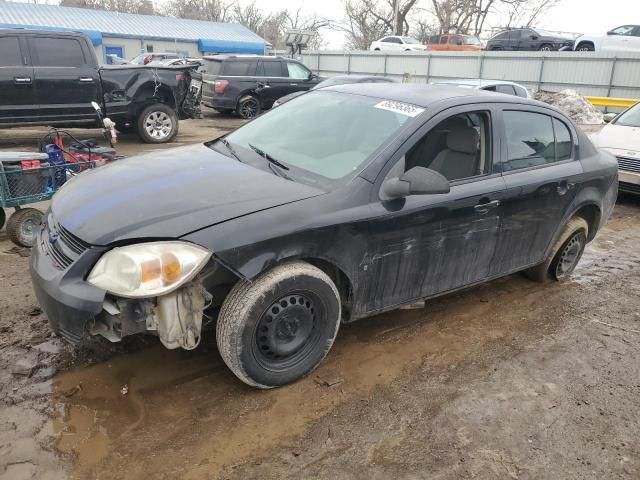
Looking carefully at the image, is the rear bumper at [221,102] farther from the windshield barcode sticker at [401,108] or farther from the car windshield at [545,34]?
the car windshield at [545,34]

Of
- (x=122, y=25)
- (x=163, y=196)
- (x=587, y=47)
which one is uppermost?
(x=122, y=25)

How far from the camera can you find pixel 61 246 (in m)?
2.76

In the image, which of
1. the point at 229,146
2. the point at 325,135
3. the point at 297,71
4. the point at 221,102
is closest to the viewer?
the point at 325,135

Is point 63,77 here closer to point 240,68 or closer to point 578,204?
point 240,68

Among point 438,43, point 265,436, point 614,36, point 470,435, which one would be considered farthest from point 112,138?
point 438,43

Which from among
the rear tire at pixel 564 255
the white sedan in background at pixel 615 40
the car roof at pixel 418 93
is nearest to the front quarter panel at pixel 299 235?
the car roof at pixel 418 93

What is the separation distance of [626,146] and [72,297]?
816cm

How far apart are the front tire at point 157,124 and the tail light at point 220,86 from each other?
14.5 feet

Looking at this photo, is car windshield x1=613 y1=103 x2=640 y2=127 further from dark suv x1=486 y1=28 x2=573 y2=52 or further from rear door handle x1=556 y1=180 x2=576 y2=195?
dark suv x1=486 y1=28 x2=573 y2=52

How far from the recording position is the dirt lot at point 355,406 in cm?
250

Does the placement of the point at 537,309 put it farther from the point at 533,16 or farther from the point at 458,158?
the point at 533,16

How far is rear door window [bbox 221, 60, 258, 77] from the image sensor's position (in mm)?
15336

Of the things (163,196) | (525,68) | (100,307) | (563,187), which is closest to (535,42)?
(525,68)

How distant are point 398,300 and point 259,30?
2583 inches
